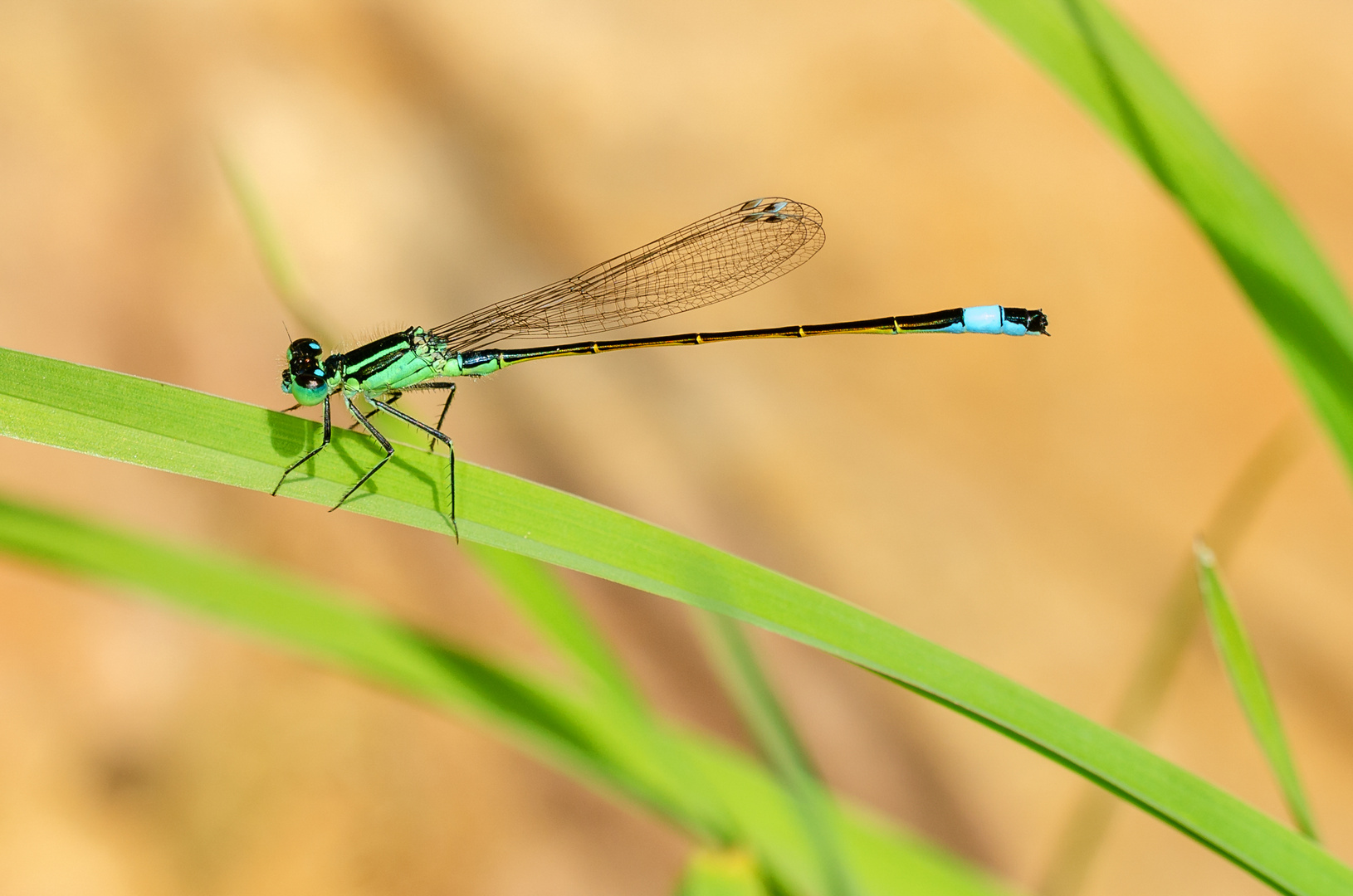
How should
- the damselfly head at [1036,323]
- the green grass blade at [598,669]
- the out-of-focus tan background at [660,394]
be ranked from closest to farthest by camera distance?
1. the green grass blade at [598,669]
2. the damselfly head at [1036,323]
3. the out-of-focus tan background at [660,394]

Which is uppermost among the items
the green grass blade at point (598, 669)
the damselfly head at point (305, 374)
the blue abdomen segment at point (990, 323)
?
the blue abdomen segment at point (990, 323)

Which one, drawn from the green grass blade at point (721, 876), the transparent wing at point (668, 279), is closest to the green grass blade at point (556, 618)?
the green grass blade at point (721, 876)

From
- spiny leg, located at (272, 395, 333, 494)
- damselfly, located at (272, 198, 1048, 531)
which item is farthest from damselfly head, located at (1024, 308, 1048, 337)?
spiny leg, located at (272, 395, 333, 494)

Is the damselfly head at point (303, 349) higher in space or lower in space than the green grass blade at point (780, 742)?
higher

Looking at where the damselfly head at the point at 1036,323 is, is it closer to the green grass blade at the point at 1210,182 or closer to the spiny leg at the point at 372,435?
the green grass blade at the point at 1210,182

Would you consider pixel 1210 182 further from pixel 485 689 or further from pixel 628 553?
pixel 485 689
